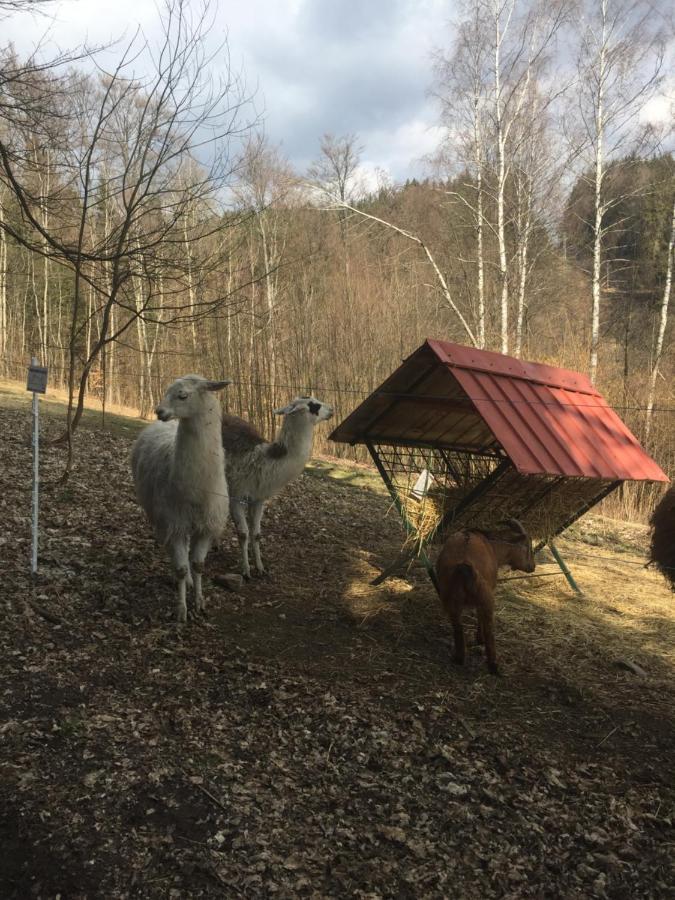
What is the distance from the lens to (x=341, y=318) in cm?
1606

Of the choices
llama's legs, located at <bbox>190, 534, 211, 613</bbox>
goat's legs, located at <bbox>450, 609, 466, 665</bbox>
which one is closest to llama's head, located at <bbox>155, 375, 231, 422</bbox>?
llama's legs, located at <bbox>190, 534, 211, 613</bbox>

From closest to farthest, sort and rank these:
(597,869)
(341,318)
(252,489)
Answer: (597,869) < (252,489) < (341,318)

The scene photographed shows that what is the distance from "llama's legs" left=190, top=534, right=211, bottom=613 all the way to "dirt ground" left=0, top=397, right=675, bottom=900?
0.72 feet

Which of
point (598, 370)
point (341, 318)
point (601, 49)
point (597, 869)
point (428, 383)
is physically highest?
point (601, 49)

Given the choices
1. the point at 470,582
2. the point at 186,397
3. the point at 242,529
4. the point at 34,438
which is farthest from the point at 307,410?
the point at 470,582

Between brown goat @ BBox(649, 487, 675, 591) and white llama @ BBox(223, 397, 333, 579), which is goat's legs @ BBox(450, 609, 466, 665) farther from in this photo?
white llama @ BBox(223, 397, 333, 579)

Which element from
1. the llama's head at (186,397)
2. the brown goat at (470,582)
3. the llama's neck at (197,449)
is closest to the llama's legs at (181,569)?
the llama's neck at (197,449)

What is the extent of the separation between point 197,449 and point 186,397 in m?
0.45

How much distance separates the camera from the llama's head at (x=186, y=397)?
4.80 metres

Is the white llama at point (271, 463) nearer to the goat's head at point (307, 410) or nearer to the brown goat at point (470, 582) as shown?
the goat's head at point (307, 410)

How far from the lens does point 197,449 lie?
508 centimetres

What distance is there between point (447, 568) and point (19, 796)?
2.91 m

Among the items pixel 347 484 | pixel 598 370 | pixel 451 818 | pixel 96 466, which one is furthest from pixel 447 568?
pixel 598 370

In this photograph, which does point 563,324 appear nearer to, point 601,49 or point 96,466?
point 601,49
